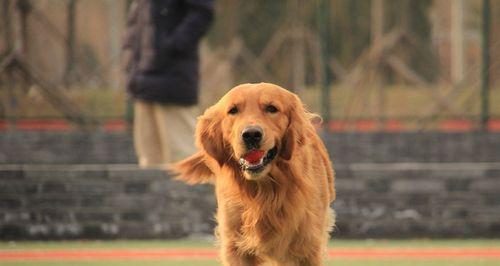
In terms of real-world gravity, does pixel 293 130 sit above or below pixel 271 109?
below

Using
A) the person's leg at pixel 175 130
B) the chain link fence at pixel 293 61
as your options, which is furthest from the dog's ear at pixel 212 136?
the chain link fence at pixel 293 61

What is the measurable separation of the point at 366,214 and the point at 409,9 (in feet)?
23.7

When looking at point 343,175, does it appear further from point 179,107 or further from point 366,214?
point 179,107

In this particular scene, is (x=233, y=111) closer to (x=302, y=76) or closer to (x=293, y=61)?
(x=302, y=76)

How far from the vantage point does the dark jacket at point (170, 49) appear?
11078 mm

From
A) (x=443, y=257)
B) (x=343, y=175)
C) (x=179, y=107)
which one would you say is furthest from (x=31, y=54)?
(x=443, y=257)

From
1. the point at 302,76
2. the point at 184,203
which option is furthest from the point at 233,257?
the point at 302,76

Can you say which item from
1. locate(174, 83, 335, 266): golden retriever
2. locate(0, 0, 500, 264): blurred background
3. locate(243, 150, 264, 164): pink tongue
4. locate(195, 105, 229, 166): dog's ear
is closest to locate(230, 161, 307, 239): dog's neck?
locate(174, 83, 335, 266): golden retriever

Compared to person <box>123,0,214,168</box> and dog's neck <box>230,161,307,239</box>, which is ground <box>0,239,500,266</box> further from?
dog's neck <box>230,161,307,239</box>

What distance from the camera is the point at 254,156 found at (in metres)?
6.09

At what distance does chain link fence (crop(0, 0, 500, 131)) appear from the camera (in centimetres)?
1595

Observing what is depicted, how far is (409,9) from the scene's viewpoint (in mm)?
17203

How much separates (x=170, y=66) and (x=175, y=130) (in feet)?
1.79

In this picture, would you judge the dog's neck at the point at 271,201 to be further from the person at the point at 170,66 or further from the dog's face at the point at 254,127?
the person at the point at 170,66
